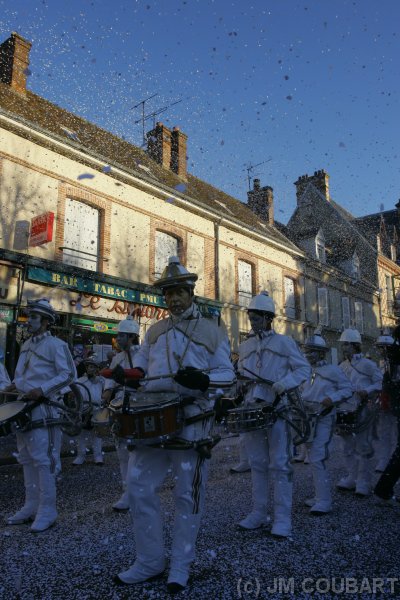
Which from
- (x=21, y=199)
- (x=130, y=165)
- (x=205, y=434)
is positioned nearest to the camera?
(x=205, y=434)

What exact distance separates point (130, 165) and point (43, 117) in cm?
338

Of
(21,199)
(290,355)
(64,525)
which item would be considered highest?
(21,199)

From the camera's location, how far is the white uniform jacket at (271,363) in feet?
15.6

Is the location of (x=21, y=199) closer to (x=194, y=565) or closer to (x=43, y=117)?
(x=43, y=117)

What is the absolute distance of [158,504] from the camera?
327 centimetres

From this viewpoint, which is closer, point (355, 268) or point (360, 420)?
point (360, 420)

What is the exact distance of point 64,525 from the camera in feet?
14.9

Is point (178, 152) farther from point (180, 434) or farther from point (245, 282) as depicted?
point (180, 434)

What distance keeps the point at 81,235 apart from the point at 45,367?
1041cm

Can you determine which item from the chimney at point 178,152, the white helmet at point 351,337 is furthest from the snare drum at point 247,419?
the chimney at point 178,152

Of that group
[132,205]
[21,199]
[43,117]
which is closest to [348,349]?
[21,199]

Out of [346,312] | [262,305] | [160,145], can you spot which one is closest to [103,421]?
[262,305]

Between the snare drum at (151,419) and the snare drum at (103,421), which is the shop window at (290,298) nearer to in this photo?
the snare drum at (103,421)

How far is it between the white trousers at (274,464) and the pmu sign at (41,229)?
31.1 feet
